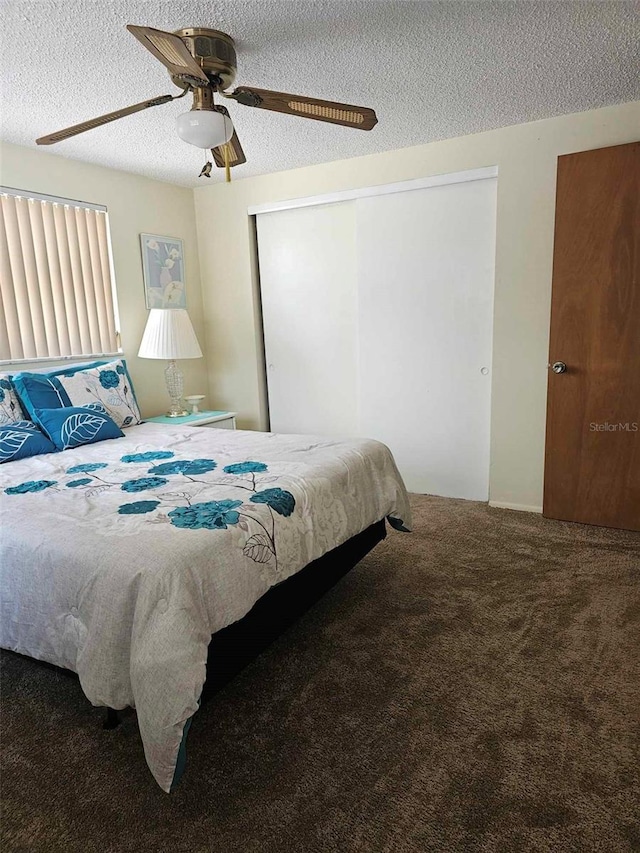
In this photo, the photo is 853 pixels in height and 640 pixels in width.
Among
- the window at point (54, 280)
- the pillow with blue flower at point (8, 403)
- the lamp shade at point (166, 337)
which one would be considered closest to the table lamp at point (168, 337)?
the lamp shade at point (166, 337)

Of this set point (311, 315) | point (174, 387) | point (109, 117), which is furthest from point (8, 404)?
point (311, 315)

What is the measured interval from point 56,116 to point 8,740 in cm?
283

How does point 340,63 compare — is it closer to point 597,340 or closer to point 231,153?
point 231,153

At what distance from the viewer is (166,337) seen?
12.2 feet

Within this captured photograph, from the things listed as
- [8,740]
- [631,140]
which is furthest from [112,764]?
[631,140]

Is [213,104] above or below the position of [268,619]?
above

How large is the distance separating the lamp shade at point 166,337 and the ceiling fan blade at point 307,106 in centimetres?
198

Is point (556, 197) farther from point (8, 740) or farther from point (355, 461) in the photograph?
point (8, 740)

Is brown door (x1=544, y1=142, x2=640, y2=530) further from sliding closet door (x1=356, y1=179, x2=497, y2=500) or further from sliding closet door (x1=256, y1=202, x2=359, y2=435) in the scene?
sliding closet door (x1=256, y1=202, x2=359, y2=435)

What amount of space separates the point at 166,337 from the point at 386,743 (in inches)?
118

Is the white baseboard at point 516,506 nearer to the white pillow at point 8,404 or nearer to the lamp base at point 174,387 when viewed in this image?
the lamp base at point 174,387

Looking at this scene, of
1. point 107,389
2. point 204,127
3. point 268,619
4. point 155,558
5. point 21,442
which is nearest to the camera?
point 155,558

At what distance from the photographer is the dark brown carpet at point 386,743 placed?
1311mm

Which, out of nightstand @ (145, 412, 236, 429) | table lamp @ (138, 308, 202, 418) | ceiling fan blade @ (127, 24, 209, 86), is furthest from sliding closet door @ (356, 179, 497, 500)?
ceiling fan blade @ (127, 24, 209, 86)
